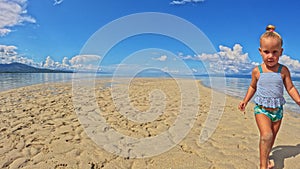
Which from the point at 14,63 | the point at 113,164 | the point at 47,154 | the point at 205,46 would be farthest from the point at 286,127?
the point at 14,63

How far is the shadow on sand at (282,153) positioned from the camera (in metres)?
3.55

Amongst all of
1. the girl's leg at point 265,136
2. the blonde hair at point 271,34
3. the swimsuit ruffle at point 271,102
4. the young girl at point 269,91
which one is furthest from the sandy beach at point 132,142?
the blonde hair at point 271,34

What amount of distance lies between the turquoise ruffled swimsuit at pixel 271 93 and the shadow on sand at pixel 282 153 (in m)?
0.96

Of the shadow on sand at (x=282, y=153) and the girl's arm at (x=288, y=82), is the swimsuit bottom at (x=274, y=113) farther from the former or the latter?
the shadow on sand at (x=282, y=153)

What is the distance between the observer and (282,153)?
3.96 m

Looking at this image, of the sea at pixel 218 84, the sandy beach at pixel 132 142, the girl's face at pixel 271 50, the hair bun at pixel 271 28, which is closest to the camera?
the girl's face at pixel 271 50

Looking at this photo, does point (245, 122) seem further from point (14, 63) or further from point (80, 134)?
point (14, 63)

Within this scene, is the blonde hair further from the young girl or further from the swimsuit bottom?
the swimsuit bottom

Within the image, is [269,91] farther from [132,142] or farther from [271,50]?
[132,142]

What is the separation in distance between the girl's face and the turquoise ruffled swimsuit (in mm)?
182

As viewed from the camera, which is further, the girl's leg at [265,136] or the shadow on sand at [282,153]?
the shadow on sand at [282,153]

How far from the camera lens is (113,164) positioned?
3.46 m

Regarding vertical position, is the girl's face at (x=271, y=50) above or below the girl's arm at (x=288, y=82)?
above

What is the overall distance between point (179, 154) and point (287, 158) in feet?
6.12
